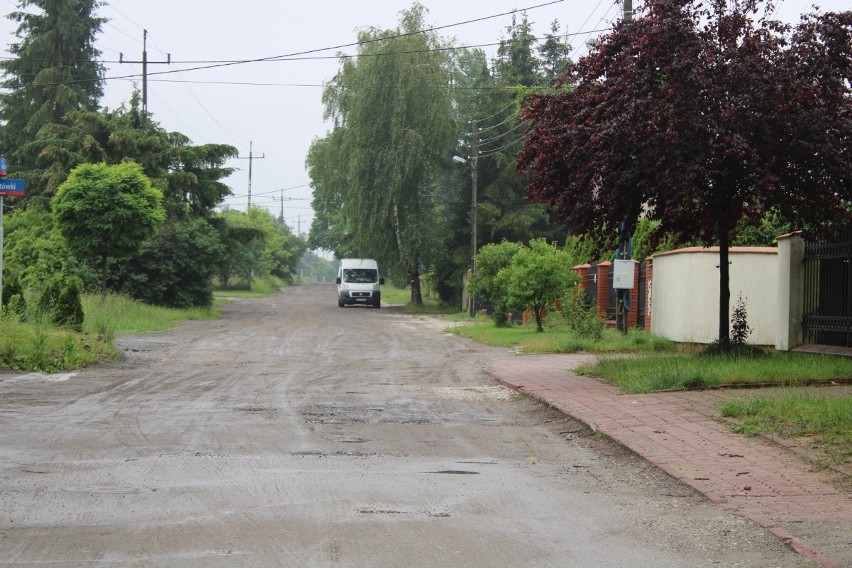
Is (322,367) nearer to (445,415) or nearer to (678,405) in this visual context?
(445,415)

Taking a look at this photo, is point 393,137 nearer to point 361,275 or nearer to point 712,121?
point 361,275

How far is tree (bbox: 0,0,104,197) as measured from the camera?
50719mm

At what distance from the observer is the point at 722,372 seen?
13.2 m

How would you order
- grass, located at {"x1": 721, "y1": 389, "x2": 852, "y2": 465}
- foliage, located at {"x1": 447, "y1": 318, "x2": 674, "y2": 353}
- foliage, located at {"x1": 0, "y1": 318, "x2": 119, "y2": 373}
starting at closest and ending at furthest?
grass, located at {"x1": 721, "y1": 389, "x2": 852, "y2": 465} < foliage, located at {"x1": 0, "y1": 318, "x2": 119, "y2": 373} < foliage, located at {"x1": 447, "y1": 318, "x2": 674, "y2": 353}

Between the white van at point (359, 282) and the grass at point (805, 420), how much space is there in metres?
43.9

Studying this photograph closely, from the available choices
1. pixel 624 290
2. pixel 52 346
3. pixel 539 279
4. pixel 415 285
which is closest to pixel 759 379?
pixel 624 290

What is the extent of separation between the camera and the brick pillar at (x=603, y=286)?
30.6 metres

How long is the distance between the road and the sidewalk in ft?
0.58

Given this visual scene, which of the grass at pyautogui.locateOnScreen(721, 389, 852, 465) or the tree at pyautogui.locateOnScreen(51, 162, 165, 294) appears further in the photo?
the tree at pyautogui.locateOnScreen(51, 162, 165, 294)

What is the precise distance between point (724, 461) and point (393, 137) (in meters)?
44.0

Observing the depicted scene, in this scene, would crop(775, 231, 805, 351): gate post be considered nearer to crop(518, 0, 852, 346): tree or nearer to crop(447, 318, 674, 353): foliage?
crop(518, 0, 852, 346): tree

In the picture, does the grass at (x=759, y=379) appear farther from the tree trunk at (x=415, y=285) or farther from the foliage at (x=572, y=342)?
the tree trunk at (x=415, y=285)

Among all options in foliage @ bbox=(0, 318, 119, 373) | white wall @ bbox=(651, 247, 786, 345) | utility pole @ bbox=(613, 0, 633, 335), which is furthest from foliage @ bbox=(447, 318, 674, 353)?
foliage @ bbox=(0, 318, 119, 373)

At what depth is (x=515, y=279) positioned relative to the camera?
27188 millimetres
